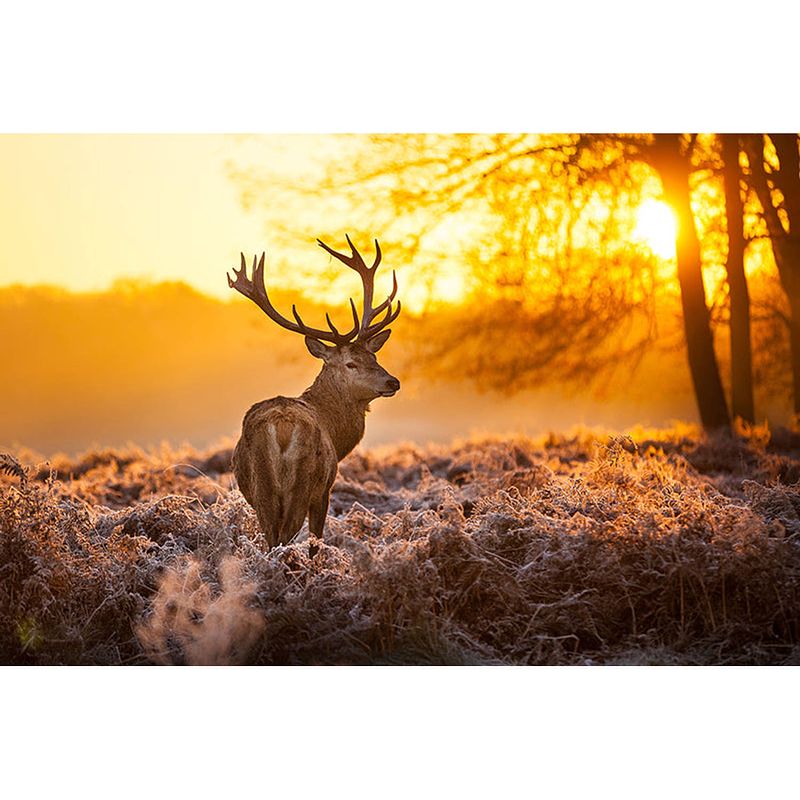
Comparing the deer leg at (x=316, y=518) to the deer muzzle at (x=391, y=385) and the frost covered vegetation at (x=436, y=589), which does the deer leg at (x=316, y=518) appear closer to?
the frost covered vegetation at (x=436, y=589)

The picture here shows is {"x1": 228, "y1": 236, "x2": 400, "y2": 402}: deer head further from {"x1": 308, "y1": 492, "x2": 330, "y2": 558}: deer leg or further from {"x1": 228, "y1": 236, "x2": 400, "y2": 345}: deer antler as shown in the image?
{"x1": 308, "y1": 492, "x2": 330, "y2": 558}: deer leg

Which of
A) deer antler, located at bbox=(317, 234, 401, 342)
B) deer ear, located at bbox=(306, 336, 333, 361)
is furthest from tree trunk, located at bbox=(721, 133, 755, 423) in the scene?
deer ear, located at bbox=(306, 336, 333, 361)

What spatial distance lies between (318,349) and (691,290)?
11.5 ft

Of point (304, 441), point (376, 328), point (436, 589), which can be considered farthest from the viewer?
point (376, 328)

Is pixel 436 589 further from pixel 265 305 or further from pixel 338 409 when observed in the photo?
pixel 265 305

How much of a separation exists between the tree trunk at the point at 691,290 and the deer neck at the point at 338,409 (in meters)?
3.22

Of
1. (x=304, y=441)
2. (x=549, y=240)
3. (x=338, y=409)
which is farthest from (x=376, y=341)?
(x=549, y=240)

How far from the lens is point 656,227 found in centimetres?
942

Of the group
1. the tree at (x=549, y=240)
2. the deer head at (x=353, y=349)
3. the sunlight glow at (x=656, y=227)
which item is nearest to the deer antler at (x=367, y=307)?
the deer head at (x=353, y=349)

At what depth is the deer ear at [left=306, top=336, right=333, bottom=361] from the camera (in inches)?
298

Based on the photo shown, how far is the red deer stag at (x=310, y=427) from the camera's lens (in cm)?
689
